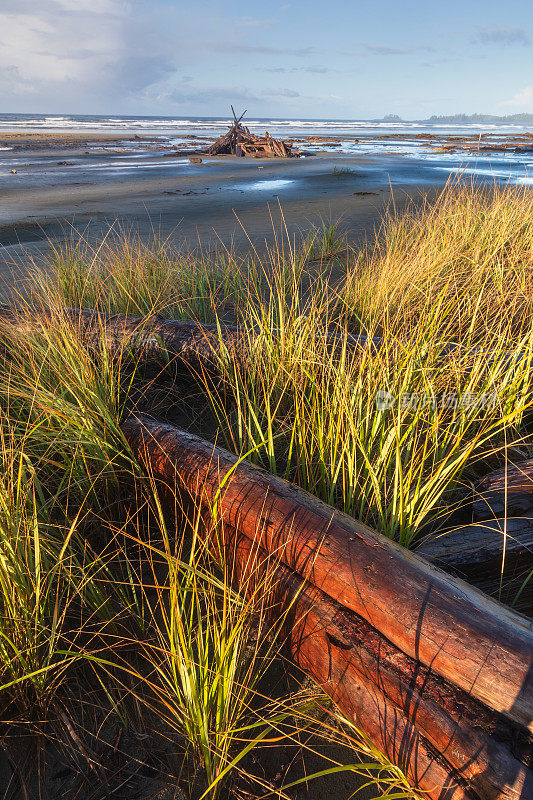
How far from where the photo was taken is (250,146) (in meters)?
21.7

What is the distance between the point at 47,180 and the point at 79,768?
16.9m

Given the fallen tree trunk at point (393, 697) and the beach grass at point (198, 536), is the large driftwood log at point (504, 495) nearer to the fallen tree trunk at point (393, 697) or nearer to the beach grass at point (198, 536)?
the beach grass at point (198, 536)

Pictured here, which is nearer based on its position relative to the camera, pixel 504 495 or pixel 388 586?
pixel 388 586

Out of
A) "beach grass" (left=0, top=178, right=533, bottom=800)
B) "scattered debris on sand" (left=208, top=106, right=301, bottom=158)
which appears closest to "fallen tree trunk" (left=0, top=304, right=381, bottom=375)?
"beach grass" (left=0, top=178, right=533, bottom=800)

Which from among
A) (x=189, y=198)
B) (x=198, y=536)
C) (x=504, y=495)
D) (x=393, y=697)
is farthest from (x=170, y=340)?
(x=189, y=198)

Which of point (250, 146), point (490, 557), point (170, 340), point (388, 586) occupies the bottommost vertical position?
point (490, 557)

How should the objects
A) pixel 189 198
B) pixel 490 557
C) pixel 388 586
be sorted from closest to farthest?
pixel 388 586 → pixel 490 557 → pixel 189 198

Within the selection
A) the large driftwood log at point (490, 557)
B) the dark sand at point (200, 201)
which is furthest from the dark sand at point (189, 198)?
the large driftwood log at point (490, 557)

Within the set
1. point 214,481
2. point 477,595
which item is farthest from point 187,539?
point 477,595

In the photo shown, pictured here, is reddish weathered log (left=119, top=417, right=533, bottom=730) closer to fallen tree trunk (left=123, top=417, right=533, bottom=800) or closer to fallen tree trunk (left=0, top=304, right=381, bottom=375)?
fallen tree trunk (left=123, top=417, right=533, bottom=800)

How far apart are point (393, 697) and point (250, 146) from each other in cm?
2454

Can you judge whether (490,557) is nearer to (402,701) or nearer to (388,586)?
(388,586)

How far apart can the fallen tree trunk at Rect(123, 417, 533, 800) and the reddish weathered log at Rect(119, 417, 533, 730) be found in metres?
0.02

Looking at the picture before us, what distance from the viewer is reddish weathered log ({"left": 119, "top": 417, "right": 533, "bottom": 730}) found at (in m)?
0.98
